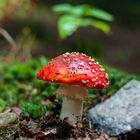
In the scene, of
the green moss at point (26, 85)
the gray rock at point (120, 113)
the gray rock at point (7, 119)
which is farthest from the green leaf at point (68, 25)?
the gray rock at point (7, 119)

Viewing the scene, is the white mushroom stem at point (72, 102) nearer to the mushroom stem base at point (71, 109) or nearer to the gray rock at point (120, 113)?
the mushroom stem base at point (71, 109)

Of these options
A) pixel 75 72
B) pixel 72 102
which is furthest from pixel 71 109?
pixel 75 72

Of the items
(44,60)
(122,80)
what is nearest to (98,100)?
(122,80)

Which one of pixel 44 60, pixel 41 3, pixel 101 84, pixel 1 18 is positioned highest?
pixel 41 3

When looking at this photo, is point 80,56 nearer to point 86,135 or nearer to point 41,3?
point 86,135

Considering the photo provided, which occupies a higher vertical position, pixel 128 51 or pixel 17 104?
pixel 128 51

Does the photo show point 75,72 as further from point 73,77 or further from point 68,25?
point 68,25

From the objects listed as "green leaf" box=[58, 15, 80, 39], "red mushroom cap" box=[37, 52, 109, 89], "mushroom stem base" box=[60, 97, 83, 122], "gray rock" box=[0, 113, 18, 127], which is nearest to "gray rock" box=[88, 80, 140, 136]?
"mushroom stem base" box=[60, 97, 83, 122]
